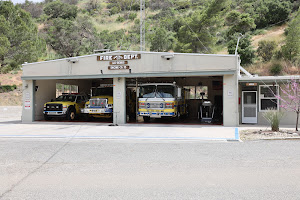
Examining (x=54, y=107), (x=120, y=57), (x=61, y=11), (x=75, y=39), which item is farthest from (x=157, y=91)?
(x=61, y=11)

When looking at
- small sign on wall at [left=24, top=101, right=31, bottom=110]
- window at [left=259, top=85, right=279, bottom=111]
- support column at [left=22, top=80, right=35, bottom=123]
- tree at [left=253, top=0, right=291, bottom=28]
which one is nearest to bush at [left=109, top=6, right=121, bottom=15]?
tree at [left=253, top=0, right=291, bottom=28]

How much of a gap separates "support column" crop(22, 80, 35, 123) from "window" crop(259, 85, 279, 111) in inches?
587

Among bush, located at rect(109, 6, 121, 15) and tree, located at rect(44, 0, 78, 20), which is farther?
bush, located at rect(109, 6, 121, 15)

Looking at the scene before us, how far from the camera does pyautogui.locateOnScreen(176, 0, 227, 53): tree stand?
39594 millimetres

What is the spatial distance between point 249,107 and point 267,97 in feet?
4.00

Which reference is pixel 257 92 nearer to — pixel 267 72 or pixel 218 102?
pixel 218 102

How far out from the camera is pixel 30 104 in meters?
19.8

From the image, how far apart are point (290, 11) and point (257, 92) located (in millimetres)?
47476

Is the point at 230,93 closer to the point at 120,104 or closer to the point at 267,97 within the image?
the point at 267,97

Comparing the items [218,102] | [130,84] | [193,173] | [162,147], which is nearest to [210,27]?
[218,102]

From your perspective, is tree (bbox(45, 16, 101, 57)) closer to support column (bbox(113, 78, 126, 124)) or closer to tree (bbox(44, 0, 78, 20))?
tree (bbox(44, 0, 78, 20))

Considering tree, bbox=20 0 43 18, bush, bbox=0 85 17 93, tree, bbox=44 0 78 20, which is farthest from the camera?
tree, bbox=20 0 43 18

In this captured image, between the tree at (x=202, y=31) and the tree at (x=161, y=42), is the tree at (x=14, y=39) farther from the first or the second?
the tree at (x=202, y=31)

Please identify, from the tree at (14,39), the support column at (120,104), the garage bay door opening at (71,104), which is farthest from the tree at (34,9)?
the support column at (120,104)
